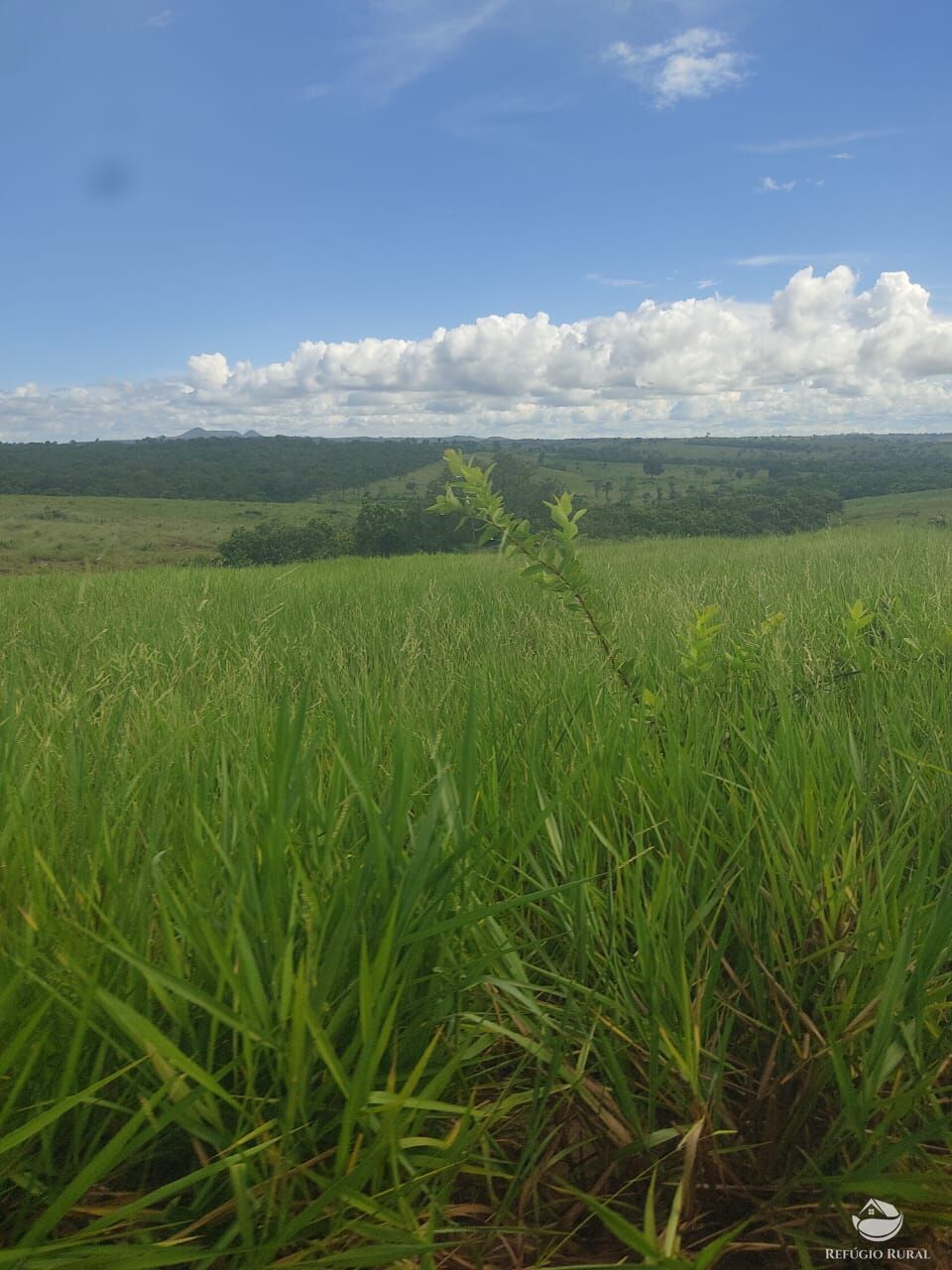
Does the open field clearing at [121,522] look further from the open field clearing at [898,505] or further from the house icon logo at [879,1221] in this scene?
the house icon logo at [879,1221]

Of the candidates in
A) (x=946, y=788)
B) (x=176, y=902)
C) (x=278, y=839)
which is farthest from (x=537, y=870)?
(x=946, y=788)

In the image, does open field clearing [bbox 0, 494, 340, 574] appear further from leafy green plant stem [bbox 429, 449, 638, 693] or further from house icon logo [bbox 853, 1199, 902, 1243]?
house icon logo [bbox 853, 1199, 902, 1243]

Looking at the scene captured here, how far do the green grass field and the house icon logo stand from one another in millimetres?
16

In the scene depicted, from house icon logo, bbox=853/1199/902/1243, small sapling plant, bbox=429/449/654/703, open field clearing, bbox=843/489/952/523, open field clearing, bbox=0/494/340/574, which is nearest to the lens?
house icon logo, bbox=853/1199/902/1243

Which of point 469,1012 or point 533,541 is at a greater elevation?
point 533,541

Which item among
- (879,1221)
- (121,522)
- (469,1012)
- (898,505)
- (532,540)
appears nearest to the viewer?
(879,1221)

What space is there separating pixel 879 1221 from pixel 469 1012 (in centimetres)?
51

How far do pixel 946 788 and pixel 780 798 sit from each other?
438 mm

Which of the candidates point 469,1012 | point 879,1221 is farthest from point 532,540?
point 879,1221

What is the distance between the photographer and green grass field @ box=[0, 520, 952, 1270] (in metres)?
0.80

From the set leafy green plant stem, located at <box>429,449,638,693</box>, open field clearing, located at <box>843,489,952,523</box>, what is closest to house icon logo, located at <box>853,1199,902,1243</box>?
leafy green plant stem, located at <box>429,449,638,693</box>

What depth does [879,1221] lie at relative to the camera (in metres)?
0.80

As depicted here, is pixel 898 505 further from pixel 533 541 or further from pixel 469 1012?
pixel 469 1012

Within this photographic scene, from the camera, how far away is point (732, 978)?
108cm
